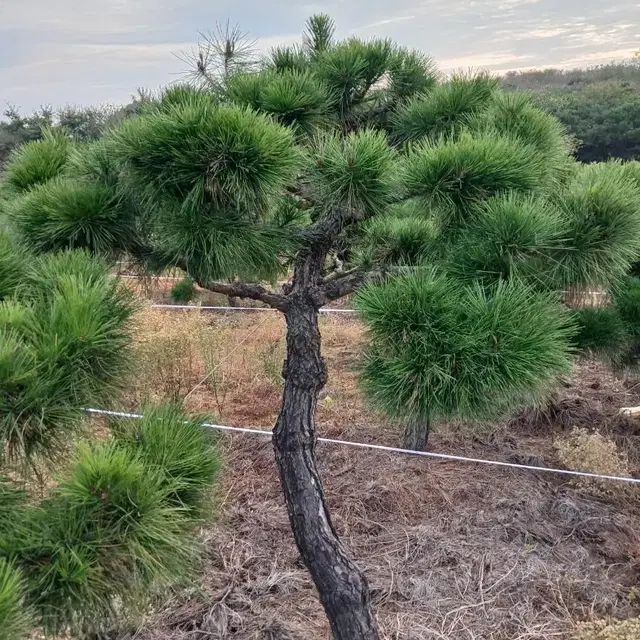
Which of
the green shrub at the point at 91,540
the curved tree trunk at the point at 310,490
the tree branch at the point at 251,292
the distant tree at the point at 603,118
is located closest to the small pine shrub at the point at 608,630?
the curved tree trunk at the point at 310,490

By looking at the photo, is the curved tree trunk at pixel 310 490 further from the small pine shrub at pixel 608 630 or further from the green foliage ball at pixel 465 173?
the small pine shrub at pixel 608 630

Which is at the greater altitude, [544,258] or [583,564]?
[544,258]

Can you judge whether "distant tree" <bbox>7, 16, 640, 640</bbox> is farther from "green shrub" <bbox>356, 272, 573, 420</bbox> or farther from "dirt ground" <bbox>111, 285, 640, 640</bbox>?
"dirt ground" <bbox>111, 285, 640, 640</bbox>

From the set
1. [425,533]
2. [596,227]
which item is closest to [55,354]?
[596,227]

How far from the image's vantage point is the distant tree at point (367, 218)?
0.72 m

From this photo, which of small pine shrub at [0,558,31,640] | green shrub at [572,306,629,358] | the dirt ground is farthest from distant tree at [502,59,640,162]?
small pine shrub at [0,558,31,640]

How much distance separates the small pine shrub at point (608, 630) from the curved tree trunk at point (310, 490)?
19.4 inches

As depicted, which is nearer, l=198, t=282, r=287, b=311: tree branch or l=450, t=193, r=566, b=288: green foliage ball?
l=450, t=193, r=566, b=288: green foliage ball

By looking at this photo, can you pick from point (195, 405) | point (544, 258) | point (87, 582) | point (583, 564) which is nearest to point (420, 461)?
point (583, 564)

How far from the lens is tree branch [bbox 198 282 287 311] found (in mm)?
1018

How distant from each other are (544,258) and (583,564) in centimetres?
105

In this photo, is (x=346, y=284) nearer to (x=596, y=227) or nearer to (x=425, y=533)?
(x=596, y=227)

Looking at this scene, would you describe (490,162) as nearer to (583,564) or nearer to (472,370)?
(472,370)

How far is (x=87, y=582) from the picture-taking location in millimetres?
521
